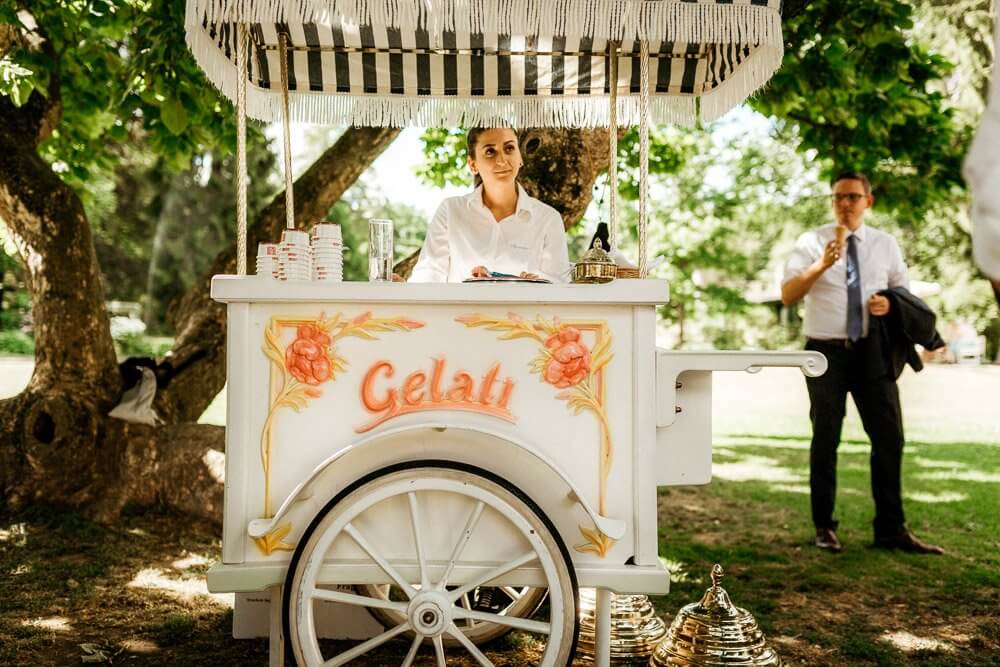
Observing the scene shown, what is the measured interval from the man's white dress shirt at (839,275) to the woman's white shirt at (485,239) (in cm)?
179

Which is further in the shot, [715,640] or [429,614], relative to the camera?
[715,640]

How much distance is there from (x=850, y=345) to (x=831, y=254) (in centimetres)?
52

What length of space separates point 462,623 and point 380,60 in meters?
2.34

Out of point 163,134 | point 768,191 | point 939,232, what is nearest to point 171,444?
point 163,134

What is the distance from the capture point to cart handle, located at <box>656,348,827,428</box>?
2613 mm

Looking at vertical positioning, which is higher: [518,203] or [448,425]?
[518,203]

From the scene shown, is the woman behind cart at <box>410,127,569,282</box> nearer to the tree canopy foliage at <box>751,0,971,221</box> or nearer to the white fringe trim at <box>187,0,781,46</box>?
the white fringe trim at <box>187,0,781,46</box>

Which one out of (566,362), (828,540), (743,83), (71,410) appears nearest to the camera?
(566,362)

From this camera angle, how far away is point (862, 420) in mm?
4629

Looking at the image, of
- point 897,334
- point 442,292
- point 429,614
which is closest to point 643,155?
point 442,292

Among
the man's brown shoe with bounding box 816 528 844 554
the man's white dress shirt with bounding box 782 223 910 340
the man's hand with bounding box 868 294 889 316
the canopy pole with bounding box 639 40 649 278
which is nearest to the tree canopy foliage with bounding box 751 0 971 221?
the man's white dress shirt with bounding box 782 223 910 340

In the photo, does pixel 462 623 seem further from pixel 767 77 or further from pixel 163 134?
pixel 163 134

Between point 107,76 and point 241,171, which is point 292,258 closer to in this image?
point 241,171

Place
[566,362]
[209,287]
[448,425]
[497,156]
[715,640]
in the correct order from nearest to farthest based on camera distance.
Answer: [448,425]
[566,362]
[715,640]
[497,156]
[209,287]
